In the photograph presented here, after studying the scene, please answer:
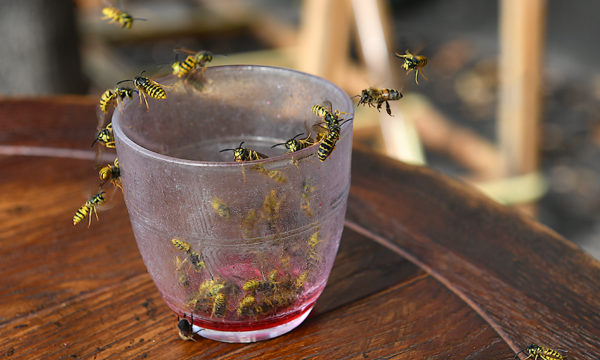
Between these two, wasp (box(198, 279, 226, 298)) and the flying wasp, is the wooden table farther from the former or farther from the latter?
the flying wasp

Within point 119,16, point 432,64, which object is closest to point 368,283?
point 119,16

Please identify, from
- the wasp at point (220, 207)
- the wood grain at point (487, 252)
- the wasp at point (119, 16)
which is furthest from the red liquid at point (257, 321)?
the wasp at point (119, 16)

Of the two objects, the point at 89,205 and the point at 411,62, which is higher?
the point at 411,62

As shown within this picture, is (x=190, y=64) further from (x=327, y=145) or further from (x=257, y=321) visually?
(x=257, y=321)

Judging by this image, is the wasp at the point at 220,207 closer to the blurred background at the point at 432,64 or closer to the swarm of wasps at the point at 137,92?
the swarm of wasps at the point at 137,92

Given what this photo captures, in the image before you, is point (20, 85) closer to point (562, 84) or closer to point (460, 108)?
point (460, 108)

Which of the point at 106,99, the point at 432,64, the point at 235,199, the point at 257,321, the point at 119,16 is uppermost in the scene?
the point at 119,16
